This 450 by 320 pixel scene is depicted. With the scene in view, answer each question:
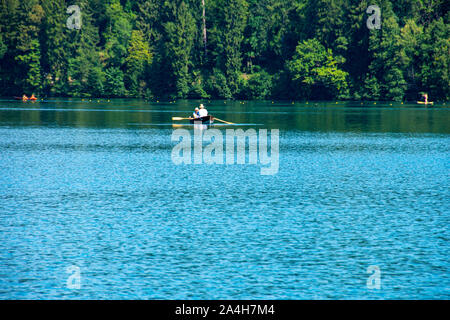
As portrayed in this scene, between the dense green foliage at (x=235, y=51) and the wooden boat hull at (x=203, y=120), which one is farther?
the dense green foliage at (x=235, y=51)

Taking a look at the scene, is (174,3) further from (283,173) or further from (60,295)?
(60,295)

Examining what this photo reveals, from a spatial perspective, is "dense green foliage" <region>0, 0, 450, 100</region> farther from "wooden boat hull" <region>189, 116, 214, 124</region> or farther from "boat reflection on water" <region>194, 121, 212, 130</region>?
"boat reflection on water" <region>194, 121, 212, 130</region>

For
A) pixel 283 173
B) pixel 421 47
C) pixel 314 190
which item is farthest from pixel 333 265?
pixel 421 47

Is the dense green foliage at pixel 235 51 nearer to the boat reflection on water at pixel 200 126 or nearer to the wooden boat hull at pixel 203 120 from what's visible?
the wooden boat hull at pixel 203 120

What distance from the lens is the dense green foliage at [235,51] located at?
129250 millimetres

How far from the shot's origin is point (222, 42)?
465 ft

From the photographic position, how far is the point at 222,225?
902 inches

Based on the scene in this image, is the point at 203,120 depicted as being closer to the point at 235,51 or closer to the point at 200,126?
the point at 200,126

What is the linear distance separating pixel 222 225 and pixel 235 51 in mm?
120652

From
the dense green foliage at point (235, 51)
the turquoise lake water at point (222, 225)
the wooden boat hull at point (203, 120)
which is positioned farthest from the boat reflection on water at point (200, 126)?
the dense green foliage at point (235, 51)

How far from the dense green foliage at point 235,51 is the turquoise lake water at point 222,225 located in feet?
285

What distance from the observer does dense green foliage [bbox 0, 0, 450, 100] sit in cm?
12925

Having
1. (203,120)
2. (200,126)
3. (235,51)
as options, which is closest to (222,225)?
(200,126)

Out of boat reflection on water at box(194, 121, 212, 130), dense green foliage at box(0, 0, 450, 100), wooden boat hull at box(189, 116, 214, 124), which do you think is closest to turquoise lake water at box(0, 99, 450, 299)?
boat reflection on water at box(194, 121, 212, 130)
